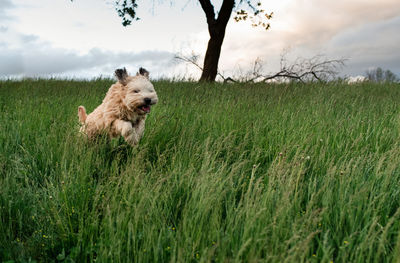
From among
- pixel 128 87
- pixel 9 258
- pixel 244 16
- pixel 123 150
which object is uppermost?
pixel 244 16

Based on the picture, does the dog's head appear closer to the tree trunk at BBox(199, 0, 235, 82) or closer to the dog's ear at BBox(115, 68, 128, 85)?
the dog's ear at BBox(115, 68, 128, 85)

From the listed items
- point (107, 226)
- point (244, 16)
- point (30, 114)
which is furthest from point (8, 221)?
point (244, 16)

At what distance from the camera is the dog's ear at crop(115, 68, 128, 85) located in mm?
4525

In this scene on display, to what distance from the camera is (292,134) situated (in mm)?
4887

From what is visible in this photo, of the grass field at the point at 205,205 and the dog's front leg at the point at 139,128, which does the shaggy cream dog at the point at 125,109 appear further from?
the grass field at the point at 205,205

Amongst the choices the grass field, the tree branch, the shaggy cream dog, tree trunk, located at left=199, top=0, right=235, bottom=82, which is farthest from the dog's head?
the tree branch

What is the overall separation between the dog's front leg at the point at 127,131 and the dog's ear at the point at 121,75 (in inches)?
20.8

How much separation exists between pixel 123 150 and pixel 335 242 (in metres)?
2.86

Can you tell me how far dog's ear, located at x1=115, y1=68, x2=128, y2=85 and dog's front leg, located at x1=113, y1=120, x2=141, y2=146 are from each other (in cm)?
53

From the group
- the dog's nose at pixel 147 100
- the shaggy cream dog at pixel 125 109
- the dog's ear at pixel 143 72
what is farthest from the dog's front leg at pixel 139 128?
the dog's ear at pixel 143 72

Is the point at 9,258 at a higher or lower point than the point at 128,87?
lower

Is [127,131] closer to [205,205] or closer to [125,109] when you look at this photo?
[125,109]

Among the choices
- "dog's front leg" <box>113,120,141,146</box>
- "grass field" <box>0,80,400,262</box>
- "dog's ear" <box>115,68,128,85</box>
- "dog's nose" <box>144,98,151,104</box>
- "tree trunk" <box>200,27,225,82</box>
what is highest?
"tree trunk" <box>200,27,225,82</box>

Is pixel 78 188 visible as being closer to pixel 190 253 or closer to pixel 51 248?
pixel 51 248
